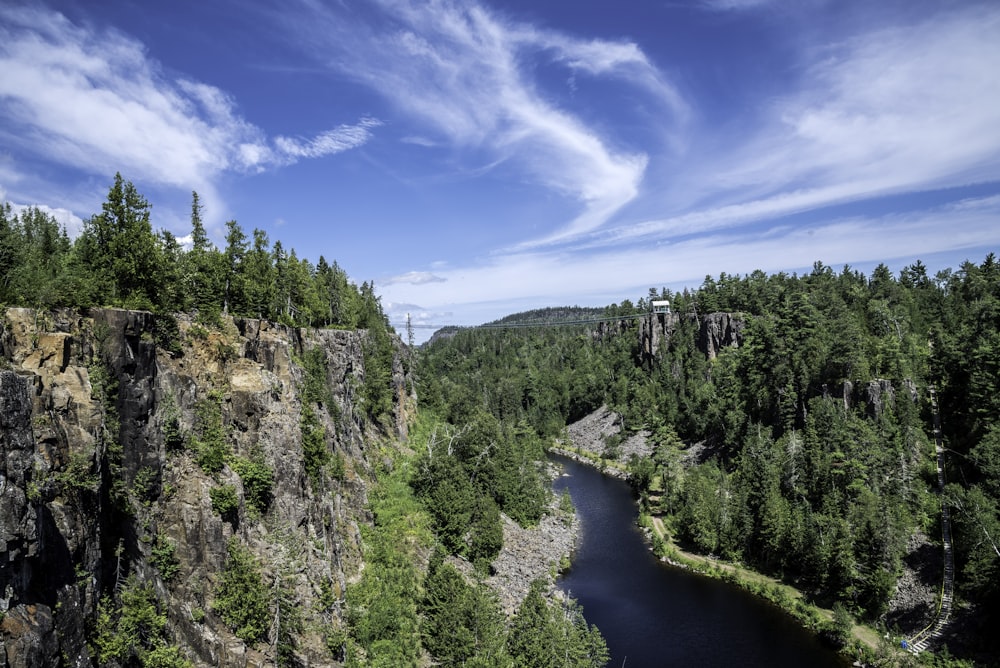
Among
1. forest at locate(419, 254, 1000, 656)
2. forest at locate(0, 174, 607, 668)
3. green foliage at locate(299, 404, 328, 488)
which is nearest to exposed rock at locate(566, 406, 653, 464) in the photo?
forest at locate(419, 254, 1000, 656)

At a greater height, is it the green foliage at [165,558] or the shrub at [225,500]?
the shrub at [225,500]

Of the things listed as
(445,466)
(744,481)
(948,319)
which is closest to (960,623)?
(744,481)

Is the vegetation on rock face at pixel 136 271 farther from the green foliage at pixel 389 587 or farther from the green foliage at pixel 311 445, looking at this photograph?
the green foliage at pixel 389 587

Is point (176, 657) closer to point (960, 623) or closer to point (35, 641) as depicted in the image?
point (35, 641)

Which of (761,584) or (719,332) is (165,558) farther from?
(719,332)

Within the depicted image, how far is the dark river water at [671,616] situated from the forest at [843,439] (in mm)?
6591

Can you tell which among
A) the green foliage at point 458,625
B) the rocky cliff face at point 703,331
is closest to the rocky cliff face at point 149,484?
the green foliage at point 458,625

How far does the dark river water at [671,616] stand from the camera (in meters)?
47.1

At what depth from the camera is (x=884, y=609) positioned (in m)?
50.8

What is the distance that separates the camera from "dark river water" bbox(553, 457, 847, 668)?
47.1m

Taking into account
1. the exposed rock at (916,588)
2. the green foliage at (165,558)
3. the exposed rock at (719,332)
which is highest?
the exposed rock at (719,332)

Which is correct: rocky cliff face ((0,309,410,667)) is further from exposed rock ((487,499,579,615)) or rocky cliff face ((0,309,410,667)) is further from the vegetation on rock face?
exposed rock ((487,499,579,615))

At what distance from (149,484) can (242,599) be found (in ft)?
24.2

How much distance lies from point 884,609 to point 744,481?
2202cm
